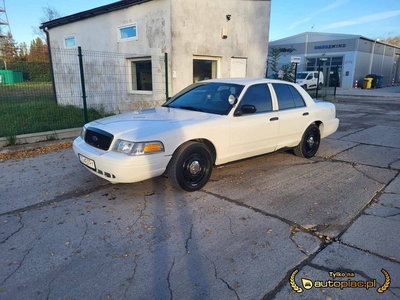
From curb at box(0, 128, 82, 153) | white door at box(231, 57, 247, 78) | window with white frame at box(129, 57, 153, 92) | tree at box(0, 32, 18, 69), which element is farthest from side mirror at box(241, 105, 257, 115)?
white door at box(231, 57, 247, 78)

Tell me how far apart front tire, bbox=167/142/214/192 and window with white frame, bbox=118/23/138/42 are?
27.3ft

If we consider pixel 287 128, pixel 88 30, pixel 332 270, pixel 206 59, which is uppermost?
pixel 88 30

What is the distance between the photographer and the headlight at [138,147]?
152 inches

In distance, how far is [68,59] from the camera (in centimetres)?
1413

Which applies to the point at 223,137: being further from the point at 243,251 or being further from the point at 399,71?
the point at 399,71

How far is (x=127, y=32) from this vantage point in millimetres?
11547

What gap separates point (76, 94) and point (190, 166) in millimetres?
10182

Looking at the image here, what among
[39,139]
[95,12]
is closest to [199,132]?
[39,139]

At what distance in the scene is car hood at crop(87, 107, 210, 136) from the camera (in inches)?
159

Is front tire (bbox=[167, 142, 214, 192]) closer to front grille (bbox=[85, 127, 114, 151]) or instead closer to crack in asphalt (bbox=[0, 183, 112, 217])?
front grille (bbox=[85, 127, 114, 151])

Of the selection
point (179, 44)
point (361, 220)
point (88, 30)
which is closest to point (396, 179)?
point (361, 220)

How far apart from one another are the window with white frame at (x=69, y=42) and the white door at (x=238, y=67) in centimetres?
778

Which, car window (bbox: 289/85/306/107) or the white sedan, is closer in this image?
the white sedan

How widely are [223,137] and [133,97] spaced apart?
7818mm
